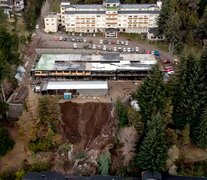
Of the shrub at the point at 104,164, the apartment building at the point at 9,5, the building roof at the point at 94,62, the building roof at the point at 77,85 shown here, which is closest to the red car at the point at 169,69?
the building roof at the point at 94,62

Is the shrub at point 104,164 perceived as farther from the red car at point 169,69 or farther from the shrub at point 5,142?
the red car at point 169,69

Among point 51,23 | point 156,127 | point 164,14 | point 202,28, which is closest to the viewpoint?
point 156,127

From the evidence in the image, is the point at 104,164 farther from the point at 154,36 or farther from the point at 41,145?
the point at 154,36

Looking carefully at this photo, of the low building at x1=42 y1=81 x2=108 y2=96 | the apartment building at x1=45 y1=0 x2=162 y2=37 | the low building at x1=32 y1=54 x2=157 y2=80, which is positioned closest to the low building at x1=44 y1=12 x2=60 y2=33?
the apartment building at x1=45 y1=0 x2=162 y2=37

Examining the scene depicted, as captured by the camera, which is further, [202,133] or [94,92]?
[94,92]

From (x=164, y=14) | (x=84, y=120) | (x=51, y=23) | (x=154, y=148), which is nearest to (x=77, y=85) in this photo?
(x=84, y=120)

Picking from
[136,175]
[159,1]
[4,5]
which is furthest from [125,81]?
[4,5]

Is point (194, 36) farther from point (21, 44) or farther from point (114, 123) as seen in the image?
point (21, 44)
